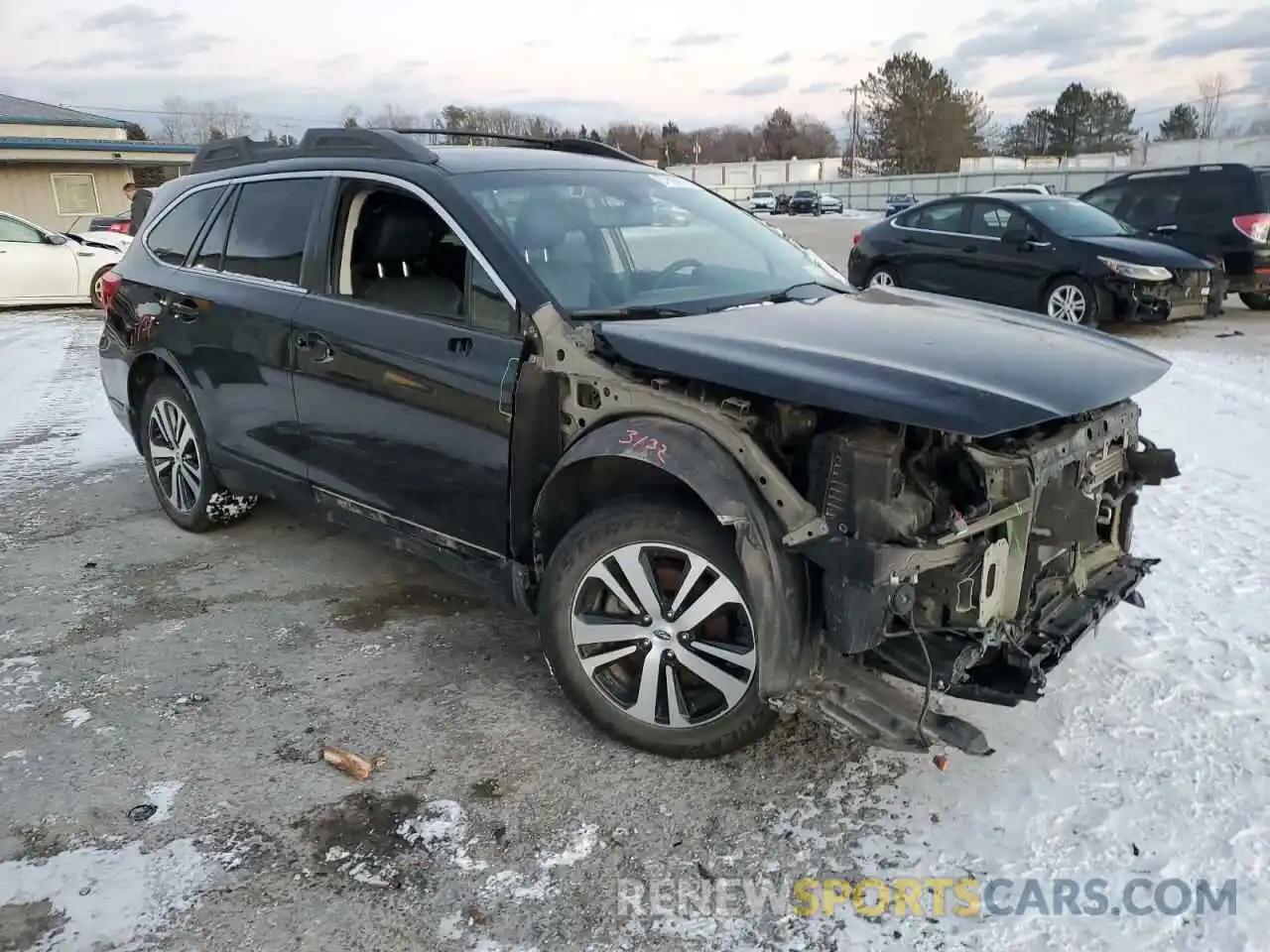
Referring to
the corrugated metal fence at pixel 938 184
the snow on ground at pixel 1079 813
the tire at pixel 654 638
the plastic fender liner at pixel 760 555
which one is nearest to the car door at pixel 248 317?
the snow on ground at pixel 1079 813

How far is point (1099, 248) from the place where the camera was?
993 centimetres

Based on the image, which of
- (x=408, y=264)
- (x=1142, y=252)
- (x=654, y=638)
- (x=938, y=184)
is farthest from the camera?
(x=938, y=184)

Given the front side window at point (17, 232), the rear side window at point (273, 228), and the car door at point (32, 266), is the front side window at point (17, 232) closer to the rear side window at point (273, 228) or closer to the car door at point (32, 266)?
the car door at point (32, 266)

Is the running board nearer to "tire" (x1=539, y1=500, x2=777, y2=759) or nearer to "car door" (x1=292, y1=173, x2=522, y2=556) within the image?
"tire" (x1=539, y1=500, x2=777, y2=759)

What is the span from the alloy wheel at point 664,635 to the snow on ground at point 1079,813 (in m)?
0.43

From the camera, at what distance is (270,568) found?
186 inches

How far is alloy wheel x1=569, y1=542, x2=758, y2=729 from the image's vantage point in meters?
2.87

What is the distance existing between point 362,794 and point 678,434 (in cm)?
143

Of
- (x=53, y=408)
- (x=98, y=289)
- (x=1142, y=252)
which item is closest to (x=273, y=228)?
(x=98, y=289)

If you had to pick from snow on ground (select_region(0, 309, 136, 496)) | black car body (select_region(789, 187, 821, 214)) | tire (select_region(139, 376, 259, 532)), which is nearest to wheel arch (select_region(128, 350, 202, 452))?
tire (select_region(139, 376, 259, 532))

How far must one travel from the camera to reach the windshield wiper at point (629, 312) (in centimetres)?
322

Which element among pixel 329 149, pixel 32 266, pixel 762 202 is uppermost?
pixel 329 149

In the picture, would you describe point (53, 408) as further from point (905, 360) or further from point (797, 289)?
point (905, 360)

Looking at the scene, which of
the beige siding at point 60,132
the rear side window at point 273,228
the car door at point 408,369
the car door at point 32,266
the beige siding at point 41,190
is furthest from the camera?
the beige siding at point 41,190
